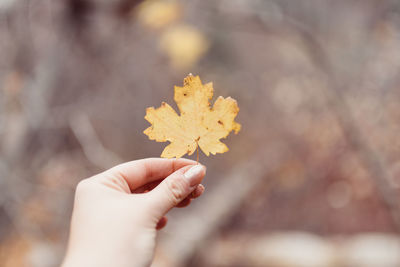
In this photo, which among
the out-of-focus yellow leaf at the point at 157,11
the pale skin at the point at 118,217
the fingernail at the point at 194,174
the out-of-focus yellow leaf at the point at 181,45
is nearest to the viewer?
the pale skin at the point at 118,217

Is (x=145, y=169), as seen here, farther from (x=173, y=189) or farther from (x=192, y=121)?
(x=192, y=121)

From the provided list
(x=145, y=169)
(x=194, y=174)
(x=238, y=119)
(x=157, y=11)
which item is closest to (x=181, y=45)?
(x=157, y=11)

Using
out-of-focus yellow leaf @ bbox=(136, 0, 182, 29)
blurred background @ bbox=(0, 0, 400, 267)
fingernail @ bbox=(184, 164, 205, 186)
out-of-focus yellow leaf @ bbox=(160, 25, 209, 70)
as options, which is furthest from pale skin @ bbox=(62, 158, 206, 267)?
out-of-focus yellow leaf @ bbox=(160, 25, 209, 70)

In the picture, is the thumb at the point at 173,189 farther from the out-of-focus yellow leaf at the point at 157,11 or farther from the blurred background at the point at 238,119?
the out-of-focus yellow leaf at the point at 157,11

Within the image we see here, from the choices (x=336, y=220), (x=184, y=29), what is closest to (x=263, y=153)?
(x=336, y=220)

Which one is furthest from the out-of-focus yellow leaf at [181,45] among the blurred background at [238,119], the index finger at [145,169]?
the index finger at [145,169]

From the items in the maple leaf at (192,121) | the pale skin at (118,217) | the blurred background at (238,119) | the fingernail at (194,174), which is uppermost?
the blurred background at (238,119)
